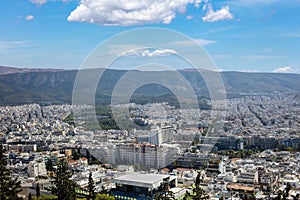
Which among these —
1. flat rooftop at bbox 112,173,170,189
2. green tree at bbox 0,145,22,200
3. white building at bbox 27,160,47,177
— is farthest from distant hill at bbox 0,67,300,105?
green tree at bbox 0,145,22,200

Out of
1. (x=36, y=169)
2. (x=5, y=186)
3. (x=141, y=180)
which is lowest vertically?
(x=36, y=169)

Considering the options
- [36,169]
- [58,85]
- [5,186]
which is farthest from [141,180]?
[58,85]

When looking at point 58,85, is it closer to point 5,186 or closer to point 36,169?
point 36,169

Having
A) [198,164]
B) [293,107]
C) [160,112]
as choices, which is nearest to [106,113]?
[160,112]

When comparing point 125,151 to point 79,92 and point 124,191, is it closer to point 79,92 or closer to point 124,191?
point 124,191

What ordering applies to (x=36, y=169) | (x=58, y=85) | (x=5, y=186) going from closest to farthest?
(x=5, y=186) → (x=36, y=169) → (x=58, y=85)

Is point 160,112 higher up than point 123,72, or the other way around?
point 123,72

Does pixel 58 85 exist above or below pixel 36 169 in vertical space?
above

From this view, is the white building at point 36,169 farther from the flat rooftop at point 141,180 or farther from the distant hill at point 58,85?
the distant hill at point 58,85

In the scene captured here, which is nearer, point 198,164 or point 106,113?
point 106,113

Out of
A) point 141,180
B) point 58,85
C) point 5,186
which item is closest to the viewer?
point 5,186

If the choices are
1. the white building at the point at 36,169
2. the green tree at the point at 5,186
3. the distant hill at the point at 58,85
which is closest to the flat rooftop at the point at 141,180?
Result: the green tree at the point at 5,186
